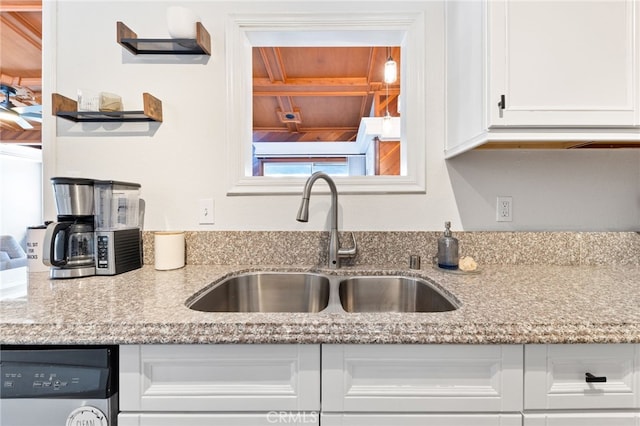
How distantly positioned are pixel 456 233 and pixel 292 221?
0.74 meters

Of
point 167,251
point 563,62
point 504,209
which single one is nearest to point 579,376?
point 504,209

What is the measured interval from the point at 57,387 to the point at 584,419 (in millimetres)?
1227

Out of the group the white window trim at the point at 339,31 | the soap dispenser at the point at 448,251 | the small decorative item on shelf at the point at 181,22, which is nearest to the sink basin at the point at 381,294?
the soap dispenser at the point at 448,251

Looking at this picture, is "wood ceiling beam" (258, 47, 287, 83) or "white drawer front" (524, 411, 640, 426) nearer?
"white drawer front" (524, 411, 640, 426)

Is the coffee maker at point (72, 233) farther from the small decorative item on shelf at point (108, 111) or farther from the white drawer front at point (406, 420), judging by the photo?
the white drawer front at point (406, 420)

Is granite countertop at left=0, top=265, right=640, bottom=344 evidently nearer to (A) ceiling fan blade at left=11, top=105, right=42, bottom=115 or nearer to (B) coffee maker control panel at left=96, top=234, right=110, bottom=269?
(B) coffee maker control panel at left=96, top=234, right=110, bottom=269

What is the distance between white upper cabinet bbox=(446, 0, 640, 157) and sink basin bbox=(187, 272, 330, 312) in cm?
85

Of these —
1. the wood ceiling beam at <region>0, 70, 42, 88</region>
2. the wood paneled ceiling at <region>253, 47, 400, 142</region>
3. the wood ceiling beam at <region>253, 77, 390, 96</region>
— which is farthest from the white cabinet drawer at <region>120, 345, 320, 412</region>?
the wood ceiling beam at <region>0, 70, 42, 88</region>

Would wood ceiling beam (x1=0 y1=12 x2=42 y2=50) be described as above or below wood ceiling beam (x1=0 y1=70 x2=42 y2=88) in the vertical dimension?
below

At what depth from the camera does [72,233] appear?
3.73 feet

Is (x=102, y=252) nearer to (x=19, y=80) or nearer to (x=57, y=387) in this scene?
(x=57, y=387)

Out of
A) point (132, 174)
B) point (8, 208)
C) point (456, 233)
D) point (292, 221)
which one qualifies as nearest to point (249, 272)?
point (292, 221)

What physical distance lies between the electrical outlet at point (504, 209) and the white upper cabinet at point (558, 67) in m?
0.42

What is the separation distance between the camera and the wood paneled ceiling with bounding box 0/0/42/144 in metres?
1.54
